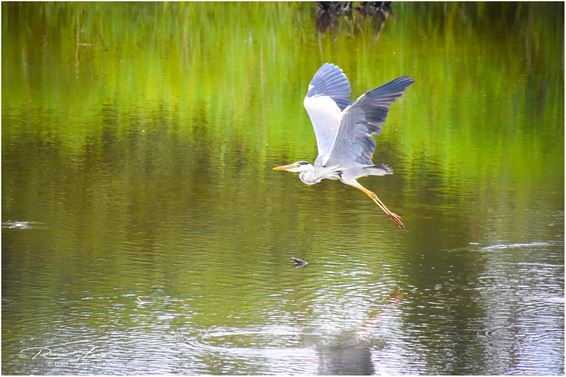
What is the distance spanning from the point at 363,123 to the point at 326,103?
1.02m

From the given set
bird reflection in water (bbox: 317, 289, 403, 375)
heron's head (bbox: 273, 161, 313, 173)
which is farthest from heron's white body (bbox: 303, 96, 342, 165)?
bird reflection in water (bbox: 317, 289, 403, 375)

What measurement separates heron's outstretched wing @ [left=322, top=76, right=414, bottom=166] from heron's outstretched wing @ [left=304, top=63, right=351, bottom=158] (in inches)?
13.9

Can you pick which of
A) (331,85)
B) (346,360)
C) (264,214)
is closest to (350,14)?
(264,214)

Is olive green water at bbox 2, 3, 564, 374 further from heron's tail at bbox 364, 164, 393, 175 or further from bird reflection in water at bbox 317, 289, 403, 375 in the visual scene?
heron's tail at bbox 364, 164, 393, 175

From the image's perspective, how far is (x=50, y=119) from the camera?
15102 millimetres

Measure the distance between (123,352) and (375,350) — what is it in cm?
142

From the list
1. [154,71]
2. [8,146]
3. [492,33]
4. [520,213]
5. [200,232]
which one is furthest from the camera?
[492,33]

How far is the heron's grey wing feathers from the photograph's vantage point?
961 centimetres

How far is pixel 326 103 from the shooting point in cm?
948

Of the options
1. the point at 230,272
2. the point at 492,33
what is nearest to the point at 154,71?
the point at 492,33

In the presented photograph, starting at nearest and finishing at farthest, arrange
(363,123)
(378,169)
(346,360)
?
(346,360) → (363,123) → (378,169)

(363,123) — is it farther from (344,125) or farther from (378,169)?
(378,169)

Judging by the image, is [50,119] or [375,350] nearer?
[375,350]

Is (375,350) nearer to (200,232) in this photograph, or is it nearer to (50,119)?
(200,232)
